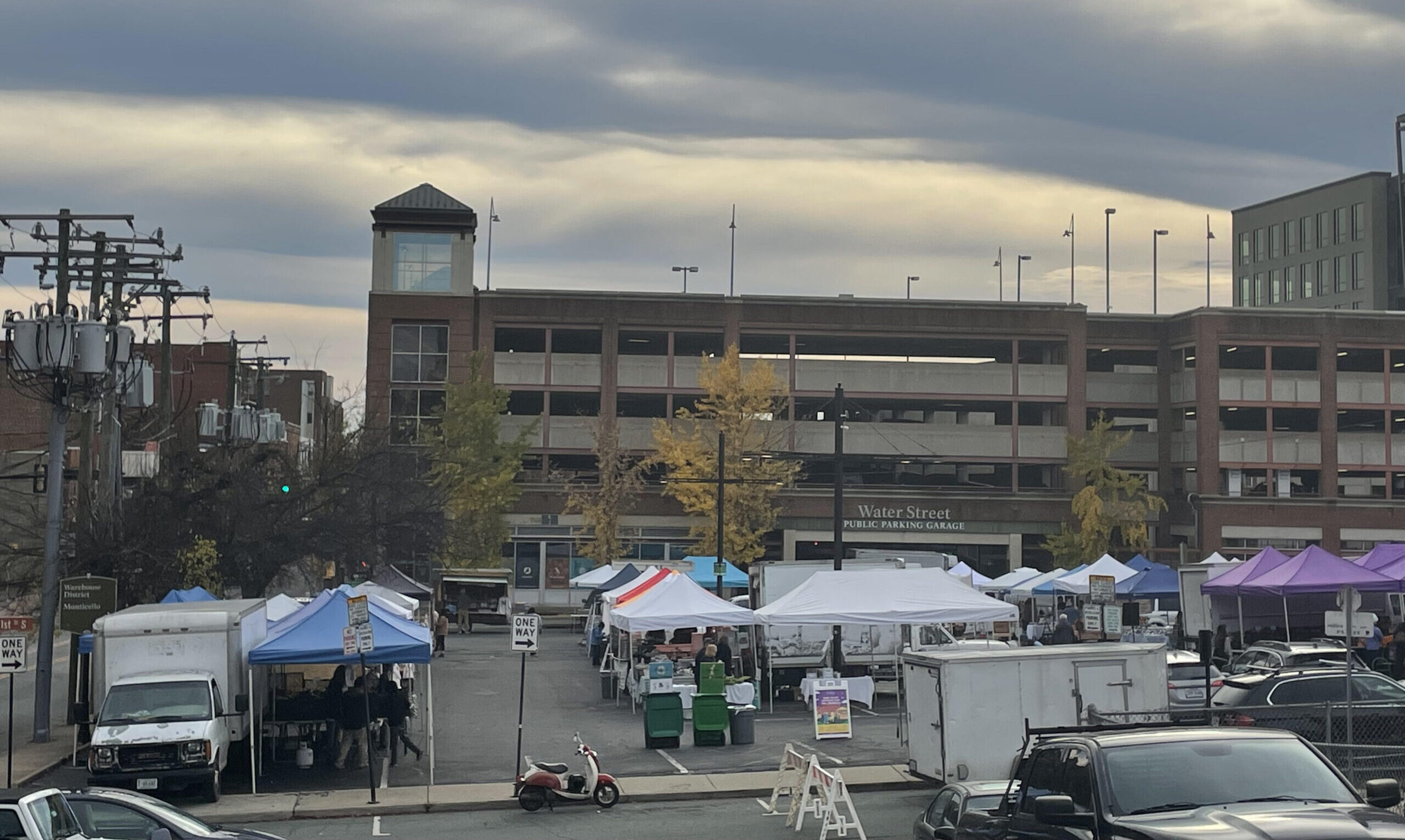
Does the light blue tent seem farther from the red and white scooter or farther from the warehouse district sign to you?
the red and white scooter

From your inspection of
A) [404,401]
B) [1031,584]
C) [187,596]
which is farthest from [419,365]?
[187,596]

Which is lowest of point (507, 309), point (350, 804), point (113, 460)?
point (350, 804)

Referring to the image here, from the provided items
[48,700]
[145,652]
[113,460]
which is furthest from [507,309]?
[145,652]

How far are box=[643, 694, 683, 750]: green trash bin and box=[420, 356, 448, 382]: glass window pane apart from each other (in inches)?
1983

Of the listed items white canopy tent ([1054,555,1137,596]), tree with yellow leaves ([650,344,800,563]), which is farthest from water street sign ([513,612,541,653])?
tree with yellow leaves ([650,344,800,563])

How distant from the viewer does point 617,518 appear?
71.1 m

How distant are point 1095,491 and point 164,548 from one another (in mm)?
50481

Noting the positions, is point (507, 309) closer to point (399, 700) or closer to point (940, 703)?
point (399, 700)

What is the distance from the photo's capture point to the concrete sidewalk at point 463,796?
66.6 ft

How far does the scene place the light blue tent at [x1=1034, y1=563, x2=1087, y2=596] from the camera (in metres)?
47.7

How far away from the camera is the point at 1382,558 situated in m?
37.0

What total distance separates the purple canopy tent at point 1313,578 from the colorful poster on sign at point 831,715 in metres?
14.9

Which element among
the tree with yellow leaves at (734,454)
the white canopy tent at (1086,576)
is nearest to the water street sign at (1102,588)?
the white canopy tent at (1086,576)

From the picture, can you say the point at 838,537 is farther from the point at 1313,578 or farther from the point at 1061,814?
the point at 1061,814
